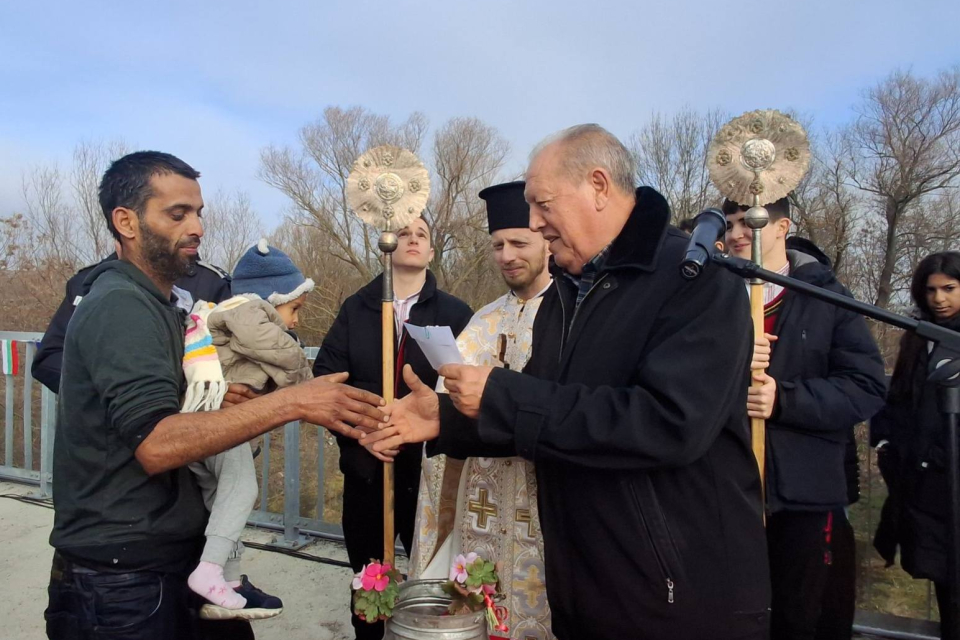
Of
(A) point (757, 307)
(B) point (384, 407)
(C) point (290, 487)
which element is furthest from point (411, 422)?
(C) point (290, 487)

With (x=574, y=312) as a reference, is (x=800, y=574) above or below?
below

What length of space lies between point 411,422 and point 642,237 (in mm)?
1105

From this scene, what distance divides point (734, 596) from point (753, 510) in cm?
23

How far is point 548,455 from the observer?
1772 millimetres

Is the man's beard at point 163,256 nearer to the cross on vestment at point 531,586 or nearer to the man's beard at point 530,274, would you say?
the man's beard at point 530,274

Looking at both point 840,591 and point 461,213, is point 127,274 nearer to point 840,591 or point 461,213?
point 840,591

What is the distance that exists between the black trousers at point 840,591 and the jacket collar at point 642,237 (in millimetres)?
2140

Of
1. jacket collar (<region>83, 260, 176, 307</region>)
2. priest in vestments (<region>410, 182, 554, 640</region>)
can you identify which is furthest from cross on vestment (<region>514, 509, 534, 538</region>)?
jacket collar (<region>83, 260, 176, 307</region>)

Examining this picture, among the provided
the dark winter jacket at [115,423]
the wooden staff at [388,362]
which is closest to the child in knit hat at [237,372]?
the dark winter jacket at [115,423]

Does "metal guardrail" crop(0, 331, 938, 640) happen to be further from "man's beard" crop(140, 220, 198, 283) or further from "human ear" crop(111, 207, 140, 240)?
"human ear" crop(111, 207, 140, 240)

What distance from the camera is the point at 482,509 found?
103 inches

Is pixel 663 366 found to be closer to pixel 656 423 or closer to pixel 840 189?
pixel 656 423

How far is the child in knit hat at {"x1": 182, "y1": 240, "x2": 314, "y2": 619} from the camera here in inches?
90.6

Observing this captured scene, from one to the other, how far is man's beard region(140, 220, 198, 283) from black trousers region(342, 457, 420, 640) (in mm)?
1632
